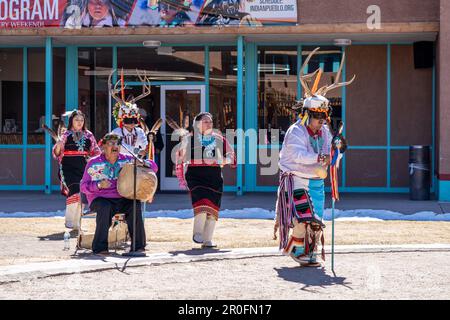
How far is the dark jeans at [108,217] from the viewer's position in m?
10.5

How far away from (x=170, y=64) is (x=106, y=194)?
9295 millimetres

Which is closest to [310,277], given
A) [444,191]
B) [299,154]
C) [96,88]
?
[299,154]

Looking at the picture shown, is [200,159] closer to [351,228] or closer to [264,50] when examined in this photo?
[351,228]

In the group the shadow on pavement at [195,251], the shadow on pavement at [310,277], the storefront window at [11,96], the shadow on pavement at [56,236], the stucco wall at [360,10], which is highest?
the stucco wall at [360,10]

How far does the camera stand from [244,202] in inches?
672

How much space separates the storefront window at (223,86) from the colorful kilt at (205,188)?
7784 mm

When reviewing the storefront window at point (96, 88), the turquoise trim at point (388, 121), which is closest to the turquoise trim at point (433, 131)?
the turquoise trim at point (388, 121)

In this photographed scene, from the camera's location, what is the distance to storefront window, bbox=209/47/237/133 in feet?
63.5

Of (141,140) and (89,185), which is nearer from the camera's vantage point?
(89,185)

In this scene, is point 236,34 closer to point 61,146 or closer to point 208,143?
point 61,146

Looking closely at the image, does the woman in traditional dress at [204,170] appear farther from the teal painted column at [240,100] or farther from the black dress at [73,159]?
the teal painted column at [240,100]

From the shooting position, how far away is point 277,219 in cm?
1026

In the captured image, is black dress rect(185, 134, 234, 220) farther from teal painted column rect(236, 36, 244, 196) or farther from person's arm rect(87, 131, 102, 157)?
teal painted column rect(236, 36, 244, 196)

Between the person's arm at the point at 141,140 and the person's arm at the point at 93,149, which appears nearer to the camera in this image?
the person's arm at the point at 141,140
